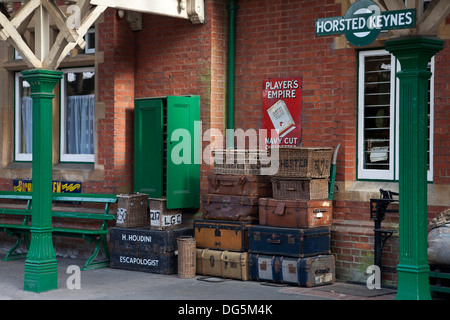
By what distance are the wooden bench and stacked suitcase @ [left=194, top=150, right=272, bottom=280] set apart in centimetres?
166

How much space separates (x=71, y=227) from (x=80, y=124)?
67.9 inches

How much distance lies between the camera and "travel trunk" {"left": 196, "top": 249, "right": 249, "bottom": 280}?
9.71m

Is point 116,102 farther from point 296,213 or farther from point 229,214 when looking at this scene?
point 296,213

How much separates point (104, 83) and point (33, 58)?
2559 millimetres

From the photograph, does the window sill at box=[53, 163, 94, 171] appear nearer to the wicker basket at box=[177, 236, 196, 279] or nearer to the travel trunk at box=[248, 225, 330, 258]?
the wicker basket at box=[177, 236, 196, 279]

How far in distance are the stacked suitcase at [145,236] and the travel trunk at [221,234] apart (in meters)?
0.40

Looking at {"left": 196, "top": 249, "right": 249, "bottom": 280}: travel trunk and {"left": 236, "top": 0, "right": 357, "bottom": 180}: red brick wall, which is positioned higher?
{"left": 236, "top": 0, "right": 357, "bottom": 180}: red brick wall

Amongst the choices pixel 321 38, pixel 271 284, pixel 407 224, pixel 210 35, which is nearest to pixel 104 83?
pixel 210 35

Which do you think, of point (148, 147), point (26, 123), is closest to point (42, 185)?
point (148, 147)

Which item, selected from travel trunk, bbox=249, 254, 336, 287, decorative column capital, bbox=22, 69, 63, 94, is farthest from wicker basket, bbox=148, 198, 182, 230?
decorative column capital, bbox=22, 69, 63, 94

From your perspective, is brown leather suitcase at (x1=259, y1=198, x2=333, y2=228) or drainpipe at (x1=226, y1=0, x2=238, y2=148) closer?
brown leather suitcase at (x1=259, y1=198, x2=333, y2=228)

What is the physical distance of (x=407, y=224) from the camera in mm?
6984

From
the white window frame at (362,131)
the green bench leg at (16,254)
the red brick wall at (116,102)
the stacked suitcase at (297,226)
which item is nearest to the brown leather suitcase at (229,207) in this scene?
the stacked suitcase at (297,226)

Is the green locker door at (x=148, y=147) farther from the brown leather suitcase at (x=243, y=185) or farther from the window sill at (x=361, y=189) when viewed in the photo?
the window sill at (x=361, y=189)
